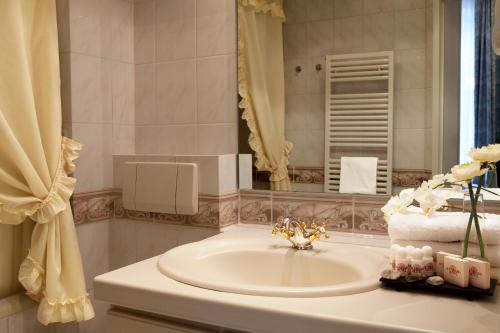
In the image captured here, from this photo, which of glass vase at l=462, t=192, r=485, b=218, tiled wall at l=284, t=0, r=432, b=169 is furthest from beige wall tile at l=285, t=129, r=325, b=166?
glass vase at l=462, t=192, r=485, b=218

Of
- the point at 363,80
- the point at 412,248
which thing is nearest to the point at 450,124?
the point at 363,80

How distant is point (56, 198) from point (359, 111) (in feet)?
3.45

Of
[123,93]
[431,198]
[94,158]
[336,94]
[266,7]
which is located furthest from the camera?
[123,93]

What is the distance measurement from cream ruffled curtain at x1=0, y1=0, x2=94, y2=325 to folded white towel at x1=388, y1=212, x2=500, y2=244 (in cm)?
108

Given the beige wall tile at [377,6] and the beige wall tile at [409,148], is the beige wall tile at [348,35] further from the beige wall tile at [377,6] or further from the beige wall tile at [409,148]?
the beige wall tile at [409,148]

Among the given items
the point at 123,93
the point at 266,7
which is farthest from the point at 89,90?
the point at 266,7

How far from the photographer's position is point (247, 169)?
179cm

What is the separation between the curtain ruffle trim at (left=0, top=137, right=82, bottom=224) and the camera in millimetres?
1463

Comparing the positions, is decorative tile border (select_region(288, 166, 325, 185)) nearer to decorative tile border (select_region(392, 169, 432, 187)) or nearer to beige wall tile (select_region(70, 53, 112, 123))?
decorative tile border (select_region(392, 169, 432, 187))

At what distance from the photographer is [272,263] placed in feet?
4.46

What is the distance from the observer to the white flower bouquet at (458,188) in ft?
3.19

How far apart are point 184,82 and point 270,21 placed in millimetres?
428

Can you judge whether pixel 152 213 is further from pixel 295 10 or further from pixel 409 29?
pixel 409 29

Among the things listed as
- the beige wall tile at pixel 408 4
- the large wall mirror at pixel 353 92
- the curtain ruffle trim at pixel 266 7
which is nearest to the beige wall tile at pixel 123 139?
the large wall mirror at pixel 353 92
